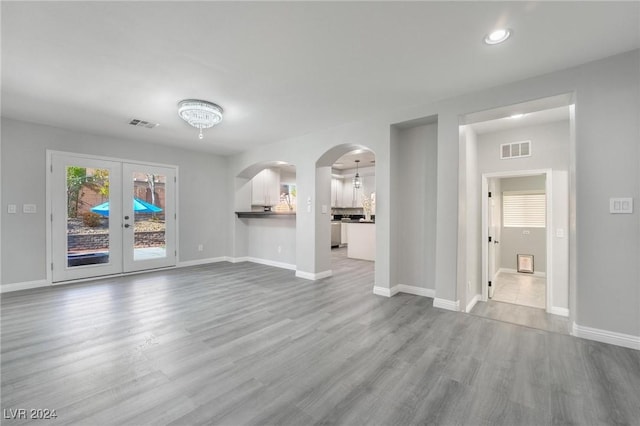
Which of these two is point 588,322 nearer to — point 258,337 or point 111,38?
point 258,337

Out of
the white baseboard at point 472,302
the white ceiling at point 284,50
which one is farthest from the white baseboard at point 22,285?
the white baseboard at point 472,302

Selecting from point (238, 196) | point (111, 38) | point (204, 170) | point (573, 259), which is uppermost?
point (111, 38)

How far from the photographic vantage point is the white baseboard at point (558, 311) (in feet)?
12.5

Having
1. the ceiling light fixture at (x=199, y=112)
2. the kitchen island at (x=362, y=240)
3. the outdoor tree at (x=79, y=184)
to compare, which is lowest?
the kitchen island at (x=362, y=240)

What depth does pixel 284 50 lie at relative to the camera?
7.50 ft

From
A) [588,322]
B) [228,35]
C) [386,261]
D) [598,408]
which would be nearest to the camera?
[598,408]

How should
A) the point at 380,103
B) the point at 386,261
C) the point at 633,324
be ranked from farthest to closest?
the point at 386,261 < the point at 380,103 < the point at 633,324

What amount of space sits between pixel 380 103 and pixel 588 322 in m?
3.13

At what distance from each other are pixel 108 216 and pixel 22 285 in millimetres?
1481

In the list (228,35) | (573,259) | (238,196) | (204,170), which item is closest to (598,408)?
(573,259)

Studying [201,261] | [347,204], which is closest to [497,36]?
[201,261]

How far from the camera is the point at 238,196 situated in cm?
654

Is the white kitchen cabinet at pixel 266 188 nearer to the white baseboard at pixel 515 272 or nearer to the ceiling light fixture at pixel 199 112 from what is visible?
the ceiling light fixture at pixel 199 112

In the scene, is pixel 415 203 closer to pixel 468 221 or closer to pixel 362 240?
pixel 468 221
